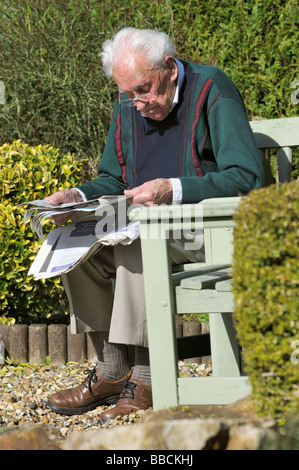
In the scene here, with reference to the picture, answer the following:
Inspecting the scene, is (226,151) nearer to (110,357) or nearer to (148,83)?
(148,83)

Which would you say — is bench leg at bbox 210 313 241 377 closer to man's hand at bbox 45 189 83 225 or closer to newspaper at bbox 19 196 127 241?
newspaper at bbox 19 196 127 241

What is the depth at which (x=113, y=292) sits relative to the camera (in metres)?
3.10

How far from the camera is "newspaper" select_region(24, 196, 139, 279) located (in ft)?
8.79

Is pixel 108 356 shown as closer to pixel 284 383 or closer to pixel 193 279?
pixel 193 279

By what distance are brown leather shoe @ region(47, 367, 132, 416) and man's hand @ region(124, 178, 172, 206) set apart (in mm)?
888

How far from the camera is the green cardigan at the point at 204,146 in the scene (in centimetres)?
274

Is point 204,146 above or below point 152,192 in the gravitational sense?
above

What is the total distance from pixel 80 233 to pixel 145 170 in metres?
0.45

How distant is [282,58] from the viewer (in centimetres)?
454

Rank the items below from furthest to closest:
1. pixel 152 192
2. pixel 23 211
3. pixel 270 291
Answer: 1. pixel 23 211
2. pixel 152 192
3. pixel 270 291

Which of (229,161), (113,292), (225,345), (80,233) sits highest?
(229,161)

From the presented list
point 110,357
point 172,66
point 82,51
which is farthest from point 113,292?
point 82,51

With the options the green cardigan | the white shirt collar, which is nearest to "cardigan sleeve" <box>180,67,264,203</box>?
the green cardigan

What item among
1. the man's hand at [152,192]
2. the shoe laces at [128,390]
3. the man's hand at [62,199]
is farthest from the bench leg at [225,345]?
the man's hand at [62,199]
